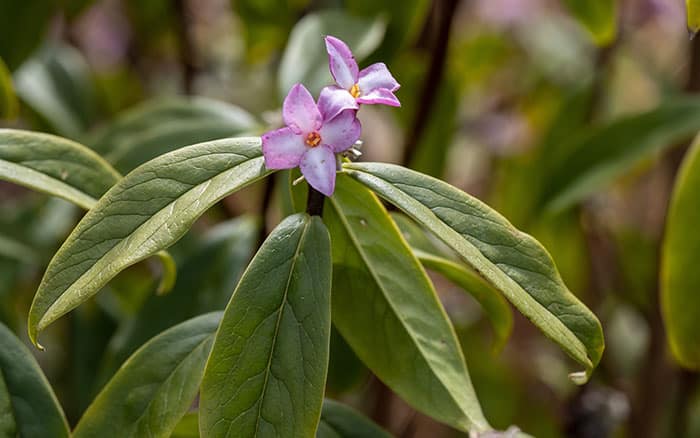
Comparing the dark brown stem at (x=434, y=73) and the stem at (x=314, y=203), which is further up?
the dark brown stem at (x=434, y=73)

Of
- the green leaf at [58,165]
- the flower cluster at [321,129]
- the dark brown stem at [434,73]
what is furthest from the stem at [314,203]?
the dark brown stem at [434,73]

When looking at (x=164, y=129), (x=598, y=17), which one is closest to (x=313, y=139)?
(x=164, y=129)

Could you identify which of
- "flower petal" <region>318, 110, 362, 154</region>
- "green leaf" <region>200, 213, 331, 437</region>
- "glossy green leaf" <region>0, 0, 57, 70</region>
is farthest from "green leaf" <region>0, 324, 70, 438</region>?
"glossy green leaf" <region>0, 0, 57, 70</region>

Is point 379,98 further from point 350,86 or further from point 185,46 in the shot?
point 185,46

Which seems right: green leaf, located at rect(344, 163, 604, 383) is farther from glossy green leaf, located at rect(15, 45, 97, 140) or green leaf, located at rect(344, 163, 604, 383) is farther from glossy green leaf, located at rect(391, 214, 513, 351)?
glossy green leaf, located at rect(15, 45, 97, 140)

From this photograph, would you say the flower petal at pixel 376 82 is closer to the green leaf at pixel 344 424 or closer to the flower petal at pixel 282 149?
the flower petal at pixel 282 149

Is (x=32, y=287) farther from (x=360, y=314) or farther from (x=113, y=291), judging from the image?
(x=360, y=314)
